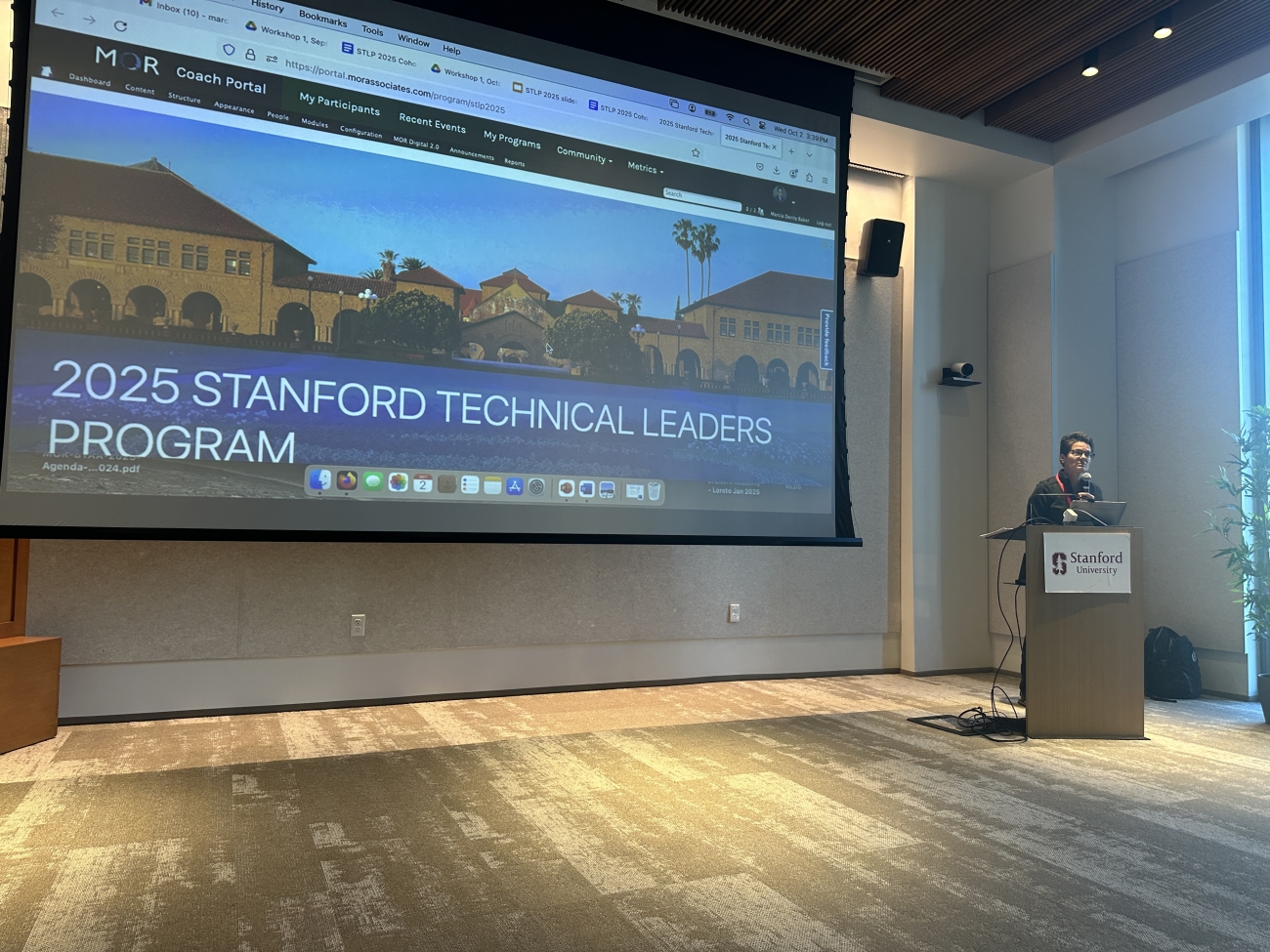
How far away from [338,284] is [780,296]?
7.35ft

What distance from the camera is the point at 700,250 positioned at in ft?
14.7

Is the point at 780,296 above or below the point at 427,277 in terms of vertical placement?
above

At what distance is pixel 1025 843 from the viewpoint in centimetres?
261

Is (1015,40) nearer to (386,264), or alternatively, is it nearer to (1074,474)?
(1074,474)

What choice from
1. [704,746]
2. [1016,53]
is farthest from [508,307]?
[1016,53]

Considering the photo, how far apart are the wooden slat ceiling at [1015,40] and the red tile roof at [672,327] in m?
1.62

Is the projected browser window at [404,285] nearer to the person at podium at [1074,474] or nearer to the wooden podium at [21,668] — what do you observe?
the wooden podium at [21,668]

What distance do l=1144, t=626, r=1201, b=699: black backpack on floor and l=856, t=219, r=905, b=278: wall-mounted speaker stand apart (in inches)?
110

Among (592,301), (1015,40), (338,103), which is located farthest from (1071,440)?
(338,103)

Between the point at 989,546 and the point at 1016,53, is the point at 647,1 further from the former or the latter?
the point at 989,546

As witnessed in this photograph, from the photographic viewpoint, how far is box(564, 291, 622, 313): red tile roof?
4.22 meters

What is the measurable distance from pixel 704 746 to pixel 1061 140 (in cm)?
476

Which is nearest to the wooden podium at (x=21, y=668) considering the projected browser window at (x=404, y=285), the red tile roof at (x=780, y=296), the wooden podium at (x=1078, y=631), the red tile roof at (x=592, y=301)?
the projected browser window at (x=404, y=285)

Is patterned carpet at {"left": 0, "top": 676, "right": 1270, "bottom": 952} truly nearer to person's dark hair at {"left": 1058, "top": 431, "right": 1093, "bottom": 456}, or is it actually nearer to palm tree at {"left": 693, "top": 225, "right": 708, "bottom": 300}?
person's dark hair at {"left": 1058, "top": 431, "right": 1093, "bottom": 456}
